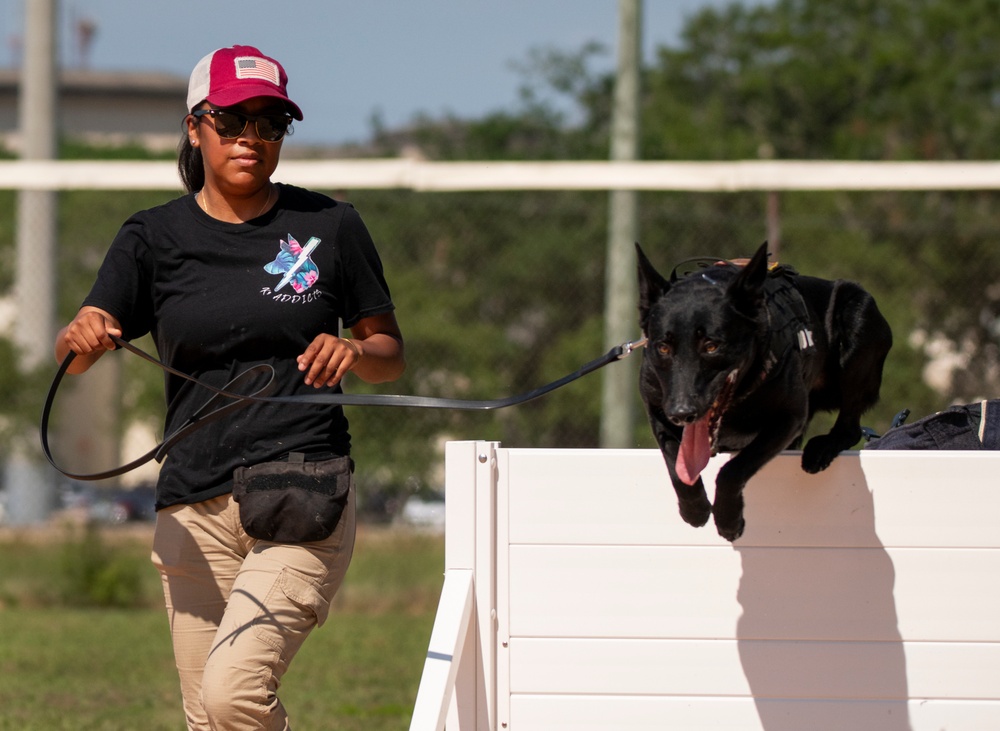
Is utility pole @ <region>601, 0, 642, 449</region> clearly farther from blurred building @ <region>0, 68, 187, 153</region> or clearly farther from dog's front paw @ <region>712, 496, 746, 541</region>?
blurred building @ <region>0, 68, 187, 153</region>

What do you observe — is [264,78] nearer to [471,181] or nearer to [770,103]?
[471,181]

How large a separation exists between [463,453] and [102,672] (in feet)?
12.4

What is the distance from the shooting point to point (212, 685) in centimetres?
236

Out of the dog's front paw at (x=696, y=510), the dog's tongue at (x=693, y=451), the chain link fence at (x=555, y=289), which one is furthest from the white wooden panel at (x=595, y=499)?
the chain link fence at (x=555, y=289)

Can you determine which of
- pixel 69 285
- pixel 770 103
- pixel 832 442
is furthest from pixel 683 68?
pixel 832 442

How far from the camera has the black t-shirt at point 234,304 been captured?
2.57 m

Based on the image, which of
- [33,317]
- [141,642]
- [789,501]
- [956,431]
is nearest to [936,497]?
[789,501]

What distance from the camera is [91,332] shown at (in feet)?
8.13

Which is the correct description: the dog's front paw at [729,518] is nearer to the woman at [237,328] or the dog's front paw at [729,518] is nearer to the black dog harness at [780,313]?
the black dog harness at [780,313]

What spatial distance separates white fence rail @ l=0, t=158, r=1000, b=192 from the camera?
274 inches

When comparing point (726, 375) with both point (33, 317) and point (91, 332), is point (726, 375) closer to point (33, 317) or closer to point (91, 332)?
point (91, 332)

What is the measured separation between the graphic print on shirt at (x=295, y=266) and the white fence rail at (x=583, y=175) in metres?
4.52

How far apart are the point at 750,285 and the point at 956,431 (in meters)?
0.93

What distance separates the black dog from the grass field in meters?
2.40
